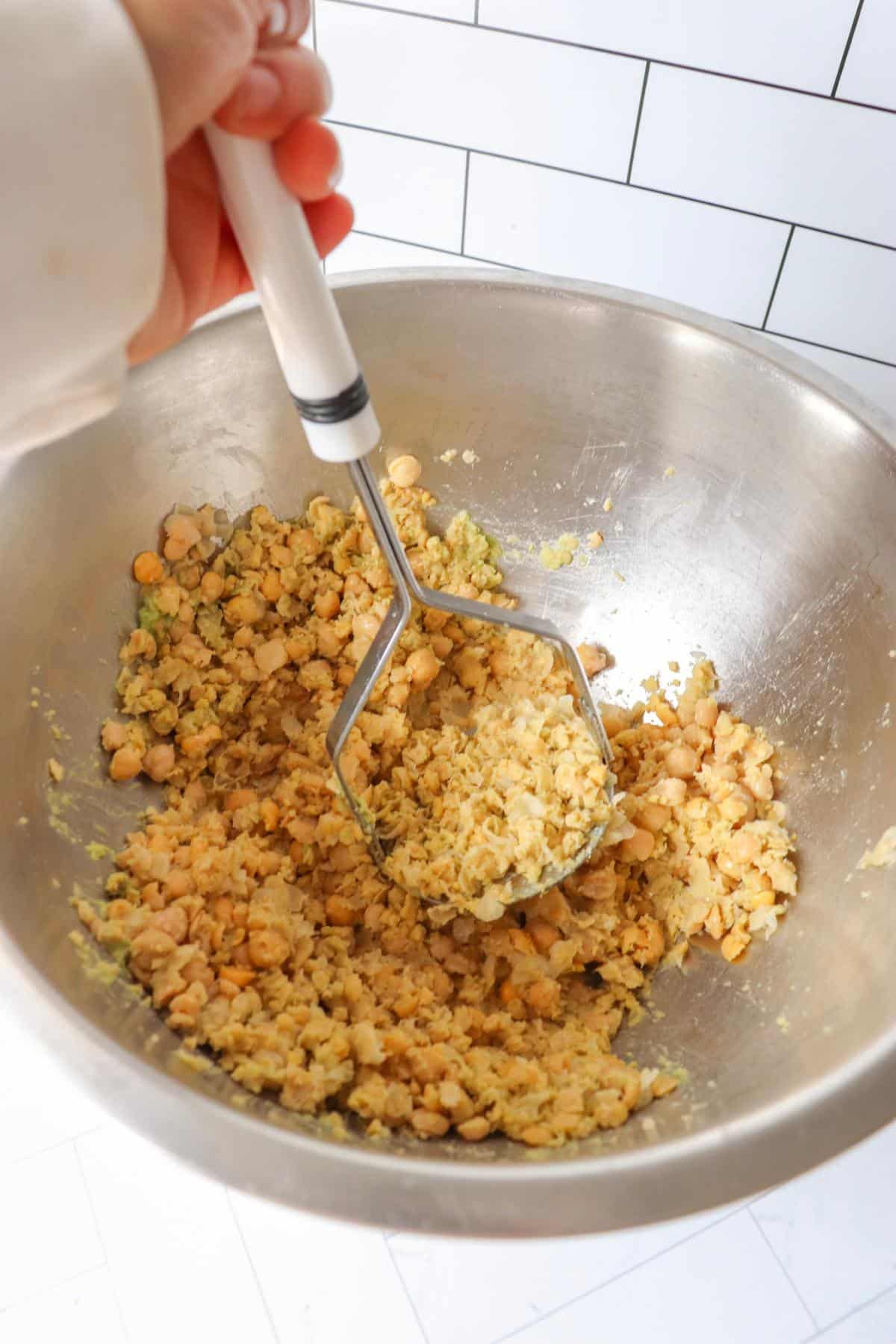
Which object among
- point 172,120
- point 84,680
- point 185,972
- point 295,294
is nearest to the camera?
point 172,120

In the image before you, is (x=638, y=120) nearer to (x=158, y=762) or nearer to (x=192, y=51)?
(x=192, y=51)

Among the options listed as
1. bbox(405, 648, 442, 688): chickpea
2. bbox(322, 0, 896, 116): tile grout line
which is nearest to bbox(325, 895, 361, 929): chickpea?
bbox(405, 648, 442, 688): chickpea

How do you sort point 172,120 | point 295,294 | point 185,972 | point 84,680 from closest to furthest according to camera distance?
point 172,120 → point 295,294 → point 185,972 → point 84,680

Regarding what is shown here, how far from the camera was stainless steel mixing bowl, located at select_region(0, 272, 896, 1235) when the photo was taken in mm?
571

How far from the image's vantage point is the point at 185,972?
28.9 inches

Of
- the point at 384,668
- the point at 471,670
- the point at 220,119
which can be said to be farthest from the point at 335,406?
the point at 471,670

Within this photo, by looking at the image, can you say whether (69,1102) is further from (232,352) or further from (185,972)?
(232,352)

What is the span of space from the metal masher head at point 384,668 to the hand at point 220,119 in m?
0.24

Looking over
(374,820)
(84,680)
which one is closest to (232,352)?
(84,680)

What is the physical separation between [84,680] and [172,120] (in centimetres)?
51

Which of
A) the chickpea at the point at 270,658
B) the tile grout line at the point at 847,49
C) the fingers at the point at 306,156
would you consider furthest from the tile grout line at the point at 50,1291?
the tile grout line at the point at 847,49

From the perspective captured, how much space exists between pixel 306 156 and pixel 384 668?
17.6 inches

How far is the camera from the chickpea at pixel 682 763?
0.95 metres

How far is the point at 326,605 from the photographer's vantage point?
3.27 ft
